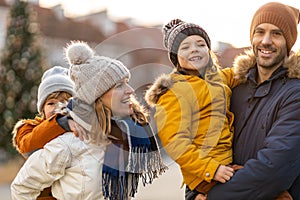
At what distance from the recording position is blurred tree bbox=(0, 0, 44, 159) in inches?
444

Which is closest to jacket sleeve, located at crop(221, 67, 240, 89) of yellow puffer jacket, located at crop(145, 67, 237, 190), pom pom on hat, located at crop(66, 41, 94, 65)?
yellow puffer jacket, located at crop(145, 67, 237, 190)

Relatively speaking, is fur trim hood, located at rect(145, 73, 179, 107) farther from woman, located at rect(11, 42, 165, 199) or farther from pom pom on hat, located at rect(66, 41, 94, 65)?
pom pom on hat, located at rect(66, 41, 94, 65)

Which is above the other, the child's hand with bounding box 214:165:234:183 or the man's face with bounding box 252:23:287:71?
the man's face with bounding box 252:23:287:71

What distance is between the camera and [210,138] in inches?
92.6

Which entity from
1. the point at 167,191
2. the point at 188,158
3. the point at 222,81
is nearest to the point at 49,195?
the point at 188,158

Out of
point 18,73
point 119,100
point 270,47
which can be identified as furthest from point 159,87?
point 18,73

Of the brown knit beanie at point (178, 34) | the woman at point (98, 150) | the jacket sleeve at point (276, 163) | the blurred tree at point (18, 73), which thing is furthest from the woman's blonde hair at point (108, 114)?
the blurred tree at point (18, 73)

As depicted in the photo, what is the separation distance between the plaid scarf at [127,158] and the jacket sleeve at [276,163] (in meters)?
0.44

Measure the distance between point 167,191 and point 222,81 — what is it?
279 inches

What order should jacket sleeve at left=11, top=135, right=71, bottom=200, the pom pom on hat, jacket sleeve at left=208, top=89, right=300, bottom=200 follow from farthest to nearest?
the pom pom on hat, jacket sleeve at left=11, top=135, right=71, bottom=200, jacket sleeve at left=208, top=89, right=300, bottom=200

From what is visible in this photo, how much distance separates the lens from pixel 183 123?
2322 millimetres

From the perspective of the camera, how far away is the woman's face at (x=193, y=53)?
97.0 inches

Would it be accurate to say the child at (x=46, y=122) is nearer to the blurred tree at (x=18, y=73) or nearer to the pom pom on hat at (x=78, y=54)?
the pom pom on hat at (x=78, y=54)

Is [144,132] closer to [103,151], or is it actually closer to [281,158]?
[103,151]
